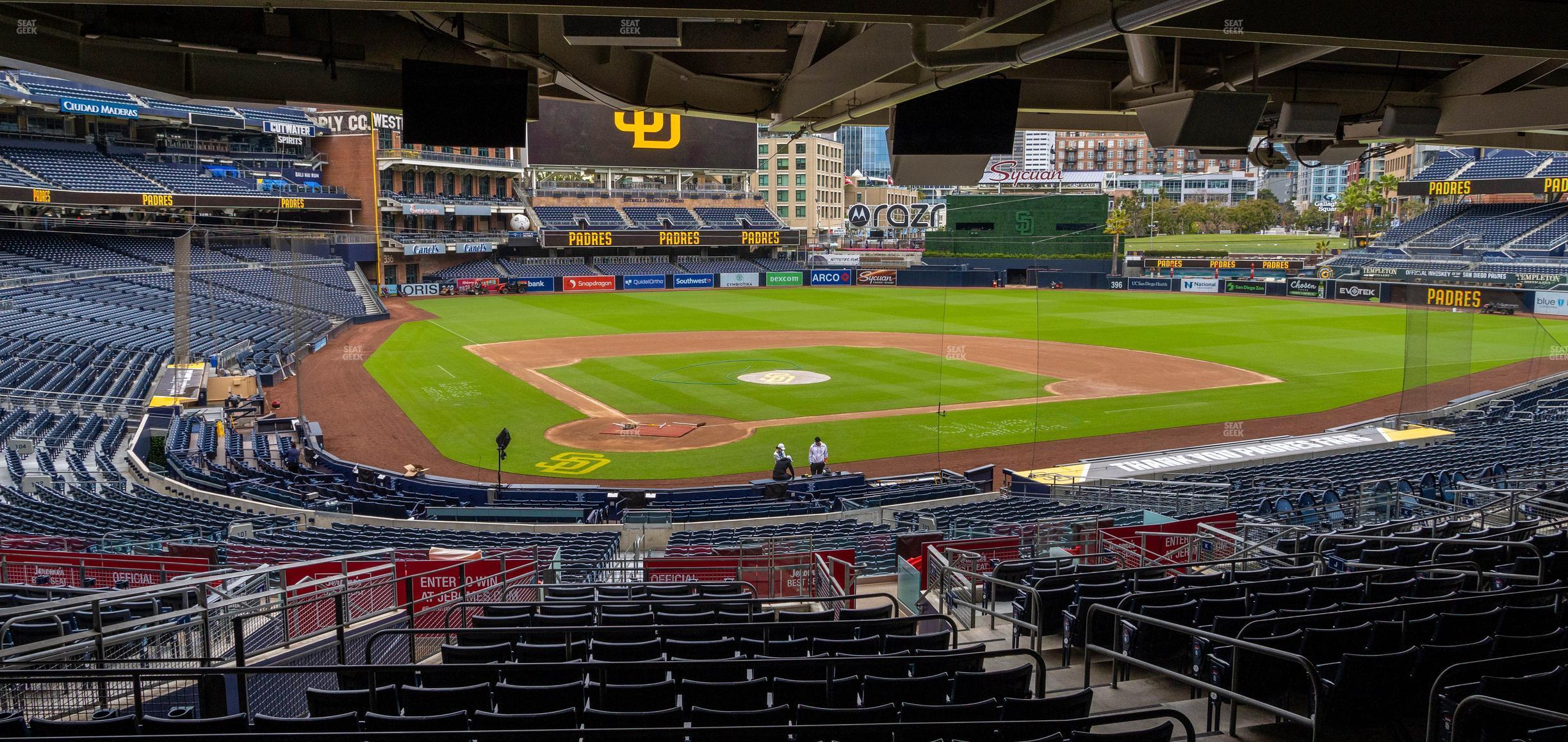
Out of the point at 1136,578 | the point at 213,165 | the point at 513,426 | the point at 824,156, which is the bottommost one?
the point at 513,426

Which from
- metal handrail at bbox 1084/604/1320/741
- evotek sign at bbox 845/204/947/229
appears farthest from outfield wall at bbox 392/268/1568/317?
metal handrail at bbox 1084/604/1320/741

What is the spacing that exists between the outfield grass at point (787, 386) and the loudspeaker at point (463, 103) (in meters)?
22.1

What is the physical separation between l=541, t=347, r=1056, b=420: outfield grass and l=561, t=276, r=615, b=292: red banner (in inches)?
1306

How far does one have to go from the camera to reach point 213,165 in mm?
62125

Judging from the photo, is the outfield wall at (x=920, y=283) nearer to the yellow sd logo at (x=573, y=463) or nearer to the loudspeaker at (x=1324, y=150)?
the yellow sd logo at (x=573, y=463)

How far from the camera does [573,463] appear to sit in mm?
24953

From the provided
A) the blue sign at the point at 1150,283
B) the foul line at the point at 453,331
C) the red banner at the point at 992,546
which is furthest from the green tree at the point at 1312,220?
the red banner at the point at 992,546

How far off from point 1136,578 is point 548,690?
510 centimetres

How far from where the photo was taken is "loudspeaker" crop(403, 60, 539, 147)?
25.3 ft

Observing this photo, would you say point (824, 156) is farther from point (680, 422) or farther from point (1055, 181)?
point (680, 422)

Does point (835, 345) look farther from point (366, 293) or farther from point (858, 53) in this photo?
point (858, 53)

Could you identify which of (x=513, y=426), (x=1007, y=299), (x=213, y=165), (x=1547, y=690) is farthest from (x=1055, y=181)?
(x=1547, y=690)

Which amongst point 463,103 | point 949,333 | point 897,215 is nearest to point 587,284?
point 897,215

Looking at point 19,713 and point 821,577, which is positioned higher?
point 19,713
